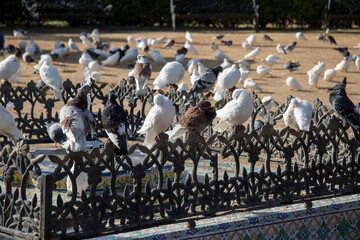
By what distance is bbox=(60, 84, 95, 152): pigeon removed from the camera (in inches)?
214

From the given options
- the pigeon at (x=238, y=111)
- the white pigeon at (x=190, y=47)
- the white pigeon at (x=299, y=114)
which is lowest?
the white pigeon at (x=190, y=47)

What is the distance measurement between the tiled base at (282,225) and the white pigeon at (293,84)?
849cm

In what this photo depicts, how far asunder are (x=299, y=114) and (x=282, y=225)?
5.44 feet

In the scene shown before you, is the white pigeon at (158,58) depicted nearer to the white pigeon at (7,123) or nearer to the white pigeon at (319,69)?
the white pigeon at (319,69)

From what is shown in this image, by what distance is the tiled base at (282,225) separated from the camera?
17.3ft

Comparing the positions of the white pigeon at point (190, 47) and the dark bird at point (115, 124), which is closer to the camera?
the dark bird at point (115, 124)

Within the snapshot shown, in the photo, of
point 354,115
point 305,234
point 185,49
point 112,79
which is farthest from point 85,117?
point 185,49

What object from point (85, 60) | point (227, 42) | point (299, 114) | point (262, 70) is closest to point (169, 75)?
point (299, 114)

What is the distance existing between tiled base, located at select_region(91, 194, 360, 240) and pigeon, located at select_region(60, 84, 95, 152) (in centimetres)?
87

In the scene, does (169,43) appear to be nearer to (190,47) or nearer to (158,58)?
(190,47)

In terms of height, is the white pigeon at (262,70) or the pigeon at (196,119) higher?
the pigeon at (196,119)

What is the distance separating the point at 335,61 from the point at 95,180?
1430 centimetres

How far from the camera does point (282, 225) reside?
18.7 ft

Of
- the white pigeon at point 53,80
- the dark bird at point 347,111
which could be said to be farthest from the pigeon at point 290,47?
the dark bird at point 347,111
